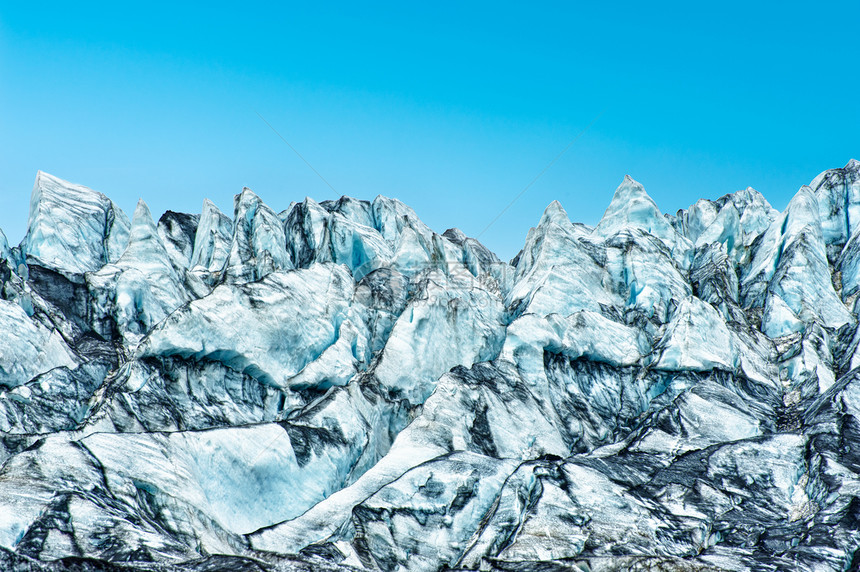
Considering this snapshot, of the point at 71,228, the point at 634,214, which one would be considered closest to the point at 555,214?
the point at 634,214

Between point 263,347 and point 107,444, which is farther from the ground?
point 263,347

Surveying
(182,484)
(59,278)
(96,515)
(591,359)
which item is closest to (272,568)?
(96,515)

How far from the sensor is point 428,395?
29500 mm

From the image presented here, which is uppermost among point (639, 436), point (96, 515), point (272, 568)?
point (639, 436)

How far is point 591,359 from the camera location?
3045 centimetres

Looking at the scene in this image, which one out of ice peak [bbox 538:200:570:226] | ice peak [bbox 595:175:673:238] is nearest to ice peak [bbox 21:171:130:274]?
ice peak [bbox 538:200:570:226]

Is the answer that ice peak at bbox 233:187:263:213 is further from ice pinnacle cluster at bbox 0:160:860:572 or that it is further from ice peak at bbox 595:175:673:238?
ice peak at bbox 595:175:673:238

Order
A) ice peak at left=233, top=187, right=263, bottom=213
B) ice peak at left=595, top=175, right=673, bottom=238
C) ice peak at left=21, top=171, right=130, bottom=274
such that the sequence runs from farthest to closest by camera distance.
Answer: ice peak at left=233, top=187, right=263, bottom=213
ice peak at left=595, top=175, right=673, bottom=238
ice peak at left=21, top=171, right=130, bottom=274

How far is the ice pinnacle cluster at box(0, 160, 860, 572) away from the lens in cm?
1667

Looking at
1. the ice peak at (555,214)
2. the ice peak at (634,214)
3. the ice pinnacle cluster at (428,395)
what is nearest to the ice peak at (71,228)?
the ice pinnacle cluster at (428,395)

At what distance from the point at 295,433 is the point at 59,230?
76.4 ft

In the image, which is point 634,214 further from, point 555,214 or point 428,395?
point 428,395

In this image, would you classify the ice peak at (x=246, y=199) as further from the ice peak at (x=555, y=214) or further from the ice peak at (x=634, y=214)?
the ice peak at (x=634, y=214)

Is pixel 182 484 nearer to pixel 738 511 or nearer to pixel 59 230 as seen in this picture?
pixel 738 511
